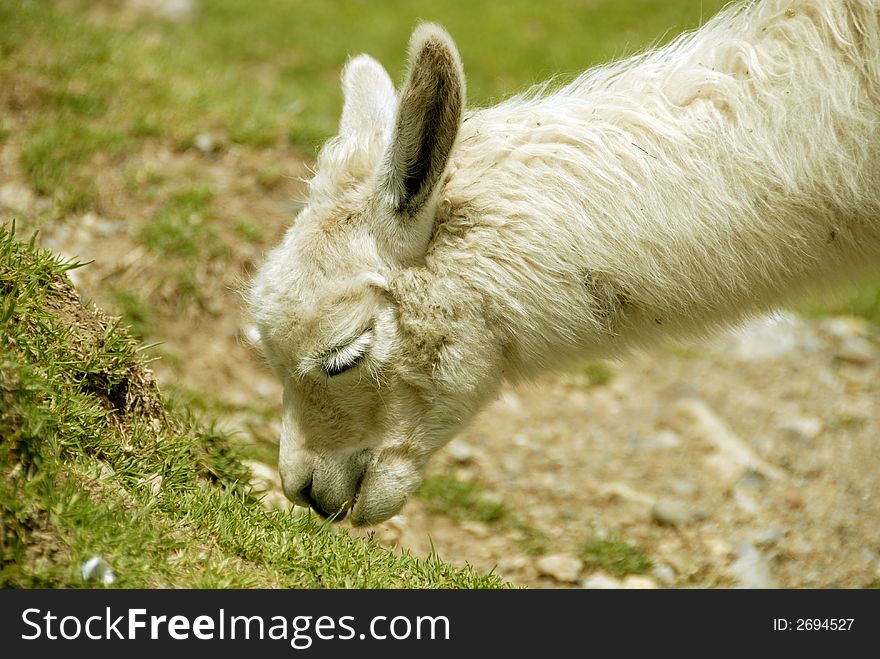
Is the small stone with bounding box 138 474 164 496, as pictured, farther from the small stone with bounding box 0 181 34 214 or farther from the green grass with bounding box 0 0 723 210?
the small stone with bounding box 0 181 34 214

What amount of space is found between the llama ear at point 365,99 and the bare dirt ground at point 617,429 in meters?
0.85

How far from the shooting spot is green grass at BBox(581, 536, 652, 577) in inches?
176

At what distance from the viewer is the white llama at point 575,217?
311cm

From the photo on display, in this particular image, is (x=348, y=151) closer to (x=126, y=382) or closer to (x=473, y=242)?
(x=473, y=242)

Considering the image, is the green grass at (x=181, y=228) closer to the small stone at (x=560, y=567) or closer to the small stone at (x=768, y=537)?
the small stone at (x=560, y=567)

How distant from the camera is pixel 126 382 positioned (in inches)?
144

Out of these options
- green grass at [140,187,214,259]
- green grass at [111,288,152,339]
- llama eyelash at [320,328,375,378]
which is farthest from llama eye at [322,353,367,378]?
green grass at [140,187,214,259]

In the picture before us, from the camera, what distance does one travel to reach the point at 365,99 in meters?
3.84

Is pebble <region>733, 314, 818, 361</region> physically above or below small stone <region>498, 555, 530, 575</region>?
above

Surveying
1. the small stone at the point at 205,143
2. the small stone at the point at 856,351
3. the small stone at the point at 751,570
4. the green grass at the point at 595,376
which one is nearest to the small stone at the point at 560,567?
the small stone at the point at 751,570

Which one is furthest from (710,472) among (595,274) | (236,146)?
(236,146)

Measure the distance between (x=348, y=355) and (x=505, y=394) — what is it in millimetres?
2522

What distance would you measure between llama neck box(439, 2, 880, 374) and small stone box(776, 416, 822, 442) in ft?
8.31
